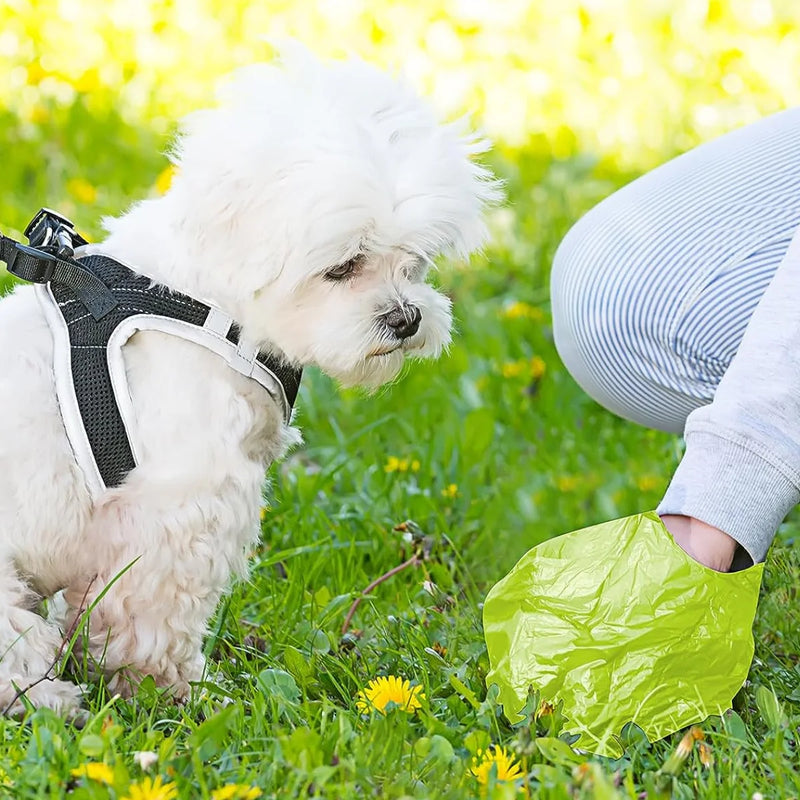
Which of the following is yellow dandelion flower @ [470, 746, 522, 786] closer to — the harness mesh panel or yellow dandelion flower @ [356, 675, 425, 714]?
yellow dandelion flower @ [356, 675, 425, 714]

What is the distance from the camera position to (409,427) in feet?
9.61

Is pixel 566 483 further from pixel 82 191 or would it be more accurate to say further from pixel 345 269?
pixel 82 191

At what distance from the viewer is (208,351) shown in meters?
1.82

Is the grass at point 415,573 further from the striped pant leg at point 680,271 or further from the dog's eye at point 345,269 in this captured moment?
the dog's eye at point 345,269

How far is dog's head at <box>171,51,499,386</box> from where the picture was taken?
5.70 feet

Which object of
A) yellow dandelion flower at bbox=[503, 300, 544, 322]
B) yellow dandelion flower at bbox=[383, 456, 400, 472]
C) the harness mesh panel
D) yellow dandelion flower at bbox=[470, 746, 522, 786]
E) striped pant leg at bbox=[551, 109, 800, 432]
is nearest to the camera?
yellow dandelion flower at bbox=[470, 746, 522, 786]

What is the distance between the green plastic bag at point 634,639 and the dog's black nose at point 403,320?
0.42 metres

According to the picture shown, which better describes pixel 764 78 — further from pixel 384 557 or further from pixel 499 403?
pixel 384 557

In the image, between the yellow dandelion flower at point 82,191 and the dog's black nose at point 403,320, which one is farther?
the yellow dandelion flower at point 82,191

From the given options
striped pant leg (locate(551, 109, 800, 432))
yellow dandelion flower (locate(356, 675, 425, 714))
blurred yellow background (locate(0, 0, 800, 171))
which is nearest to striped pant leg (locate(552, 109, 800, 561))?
striped pant leg (locate(551, 109, 800, 432))

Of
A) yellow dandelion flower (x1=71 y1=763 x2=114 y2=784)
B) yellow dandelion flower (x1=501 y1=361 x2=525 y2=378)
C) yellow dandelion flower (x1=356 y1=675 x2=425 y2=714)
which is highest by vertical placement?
yellow dandelion flower (x1=71 y1=763 x2=114 y2=784)

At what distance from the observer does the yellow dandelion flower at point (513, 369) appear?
10.4 feet

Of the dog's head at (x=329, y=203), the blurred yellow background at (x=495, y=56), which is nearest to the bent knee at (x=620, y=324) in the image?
the dog's head at (x=329, y=203)

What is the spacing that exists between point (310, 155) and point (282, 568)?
967mm
